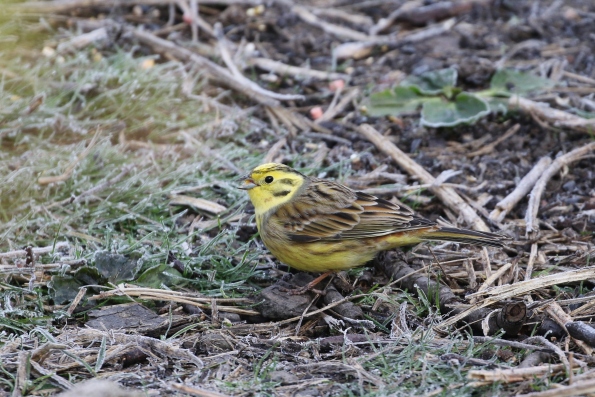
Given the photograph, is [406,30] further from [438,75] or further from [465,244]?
[465,244]

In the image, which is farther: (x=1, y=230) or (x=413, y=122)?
(x=413, y=122)

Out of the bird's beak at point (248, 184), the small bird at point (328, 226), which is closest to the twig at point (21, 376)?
the small bird at point (328, 226)

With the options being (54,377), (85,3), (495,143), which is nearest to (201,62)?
(85,3)

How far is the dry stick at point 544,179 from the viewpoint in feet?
16.2

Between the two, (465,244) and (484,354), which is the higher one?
(484,354)

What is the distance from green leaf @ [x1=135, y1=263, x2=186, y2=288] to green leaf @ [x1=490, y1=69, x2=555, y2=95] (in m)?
3.12

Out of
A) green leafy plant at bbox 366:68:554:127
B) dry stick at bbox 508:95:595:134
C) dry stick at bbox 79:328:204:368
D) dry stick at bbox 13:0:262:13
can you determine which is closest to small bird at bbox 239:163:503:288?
dry stick at bbox 79:328:204:368

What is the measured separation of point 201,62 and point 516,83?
8.50ft

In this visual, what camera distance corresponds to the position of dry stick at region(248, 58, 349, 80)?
271 inches

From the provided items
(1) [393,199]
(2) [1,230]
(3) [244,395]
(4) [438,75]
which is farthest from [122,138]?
(3) [244,395]

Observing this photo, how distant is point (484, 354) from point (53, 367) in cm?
191

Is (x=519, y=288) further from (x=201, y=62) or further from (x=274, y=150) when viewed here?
(x=201, y=62)

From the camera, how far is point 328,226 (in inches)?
184

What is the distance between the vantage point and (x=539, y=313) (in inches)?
160
